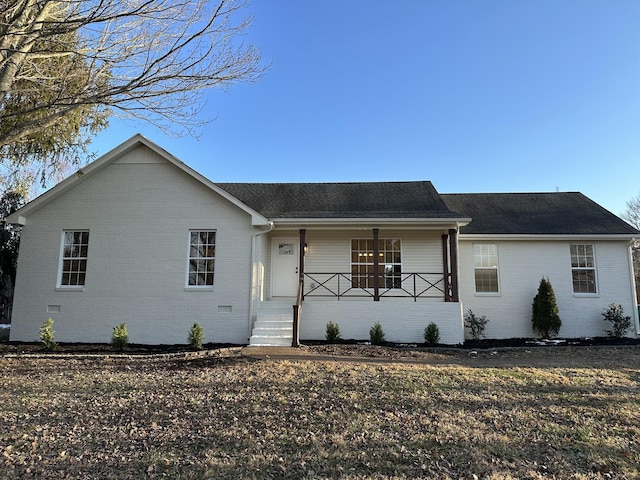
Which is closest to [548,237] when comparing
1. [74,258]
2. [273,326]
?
[273,326]

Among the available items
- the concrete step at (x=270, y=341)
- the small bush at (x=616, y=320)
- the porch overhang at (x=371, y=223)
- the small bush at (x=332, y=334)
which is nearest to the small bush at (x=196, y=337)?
the concrete step at (x=270, y=341)

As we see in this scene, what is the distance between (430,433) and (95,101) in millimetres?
8192

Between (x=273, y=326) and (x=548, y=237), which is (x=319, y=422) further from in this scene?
(x=548, y=237)

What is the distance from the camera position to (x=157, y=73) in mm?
8344

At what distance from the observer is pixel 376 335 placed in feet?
36.0

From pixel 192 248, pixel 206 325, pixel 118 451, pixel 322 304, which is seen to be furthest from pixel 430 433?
pixel 192 248

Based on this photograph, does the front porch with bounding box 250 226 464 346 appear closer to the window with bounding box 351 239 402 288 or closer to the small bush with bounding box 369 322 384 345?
the window with bounding box 351 239 402 288

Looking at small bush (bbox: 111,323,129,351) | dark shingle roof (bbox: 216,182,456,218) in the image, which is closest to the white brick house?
dark shingle roof (bbox: 216,182,456,218)

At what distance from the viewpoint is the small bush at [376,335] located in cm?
1095

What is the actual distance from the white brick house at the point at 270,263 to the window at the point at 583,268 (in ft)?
0.14

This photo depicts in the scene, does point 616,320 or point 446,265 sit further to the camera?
point 446,265

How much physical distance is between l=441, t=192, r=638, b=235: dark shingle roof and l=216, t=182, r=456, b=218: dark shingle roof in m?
1.58

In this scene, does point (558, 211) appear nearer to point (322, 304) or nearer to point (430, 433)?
point (322, 304)

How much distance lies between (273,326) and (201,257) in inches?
112
